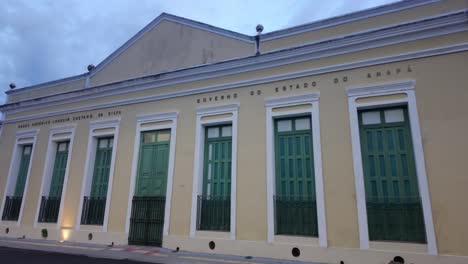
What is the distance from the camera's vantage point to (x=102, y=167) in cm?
895

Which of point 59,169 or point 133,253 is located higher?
point 59,169

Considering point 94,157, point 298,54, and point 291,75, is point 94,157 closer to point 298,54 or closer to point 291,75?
point 291,75

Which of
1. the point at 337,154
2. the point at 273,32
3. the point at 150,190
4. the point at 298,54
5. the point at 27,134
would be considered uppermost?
the point at 273,32

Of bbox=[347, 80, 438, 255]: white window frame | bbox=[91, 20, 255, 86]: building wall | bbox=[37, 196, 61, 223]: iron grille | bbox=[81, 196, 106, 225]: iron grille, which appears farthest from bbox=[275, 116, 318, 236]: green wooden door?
bbox=[37, 196, 61, 223]: iron grille

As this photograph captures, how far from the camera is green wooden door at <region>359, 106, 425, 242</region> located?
18.6 feet

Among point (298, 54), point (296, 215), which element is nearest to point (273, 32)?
point (298, 54)

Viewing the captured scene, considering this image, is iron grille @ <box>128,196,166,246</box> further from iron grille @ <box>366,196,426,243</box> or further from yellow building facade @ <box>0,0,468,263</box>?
iron grille @ <box>366,196,426,243</box>

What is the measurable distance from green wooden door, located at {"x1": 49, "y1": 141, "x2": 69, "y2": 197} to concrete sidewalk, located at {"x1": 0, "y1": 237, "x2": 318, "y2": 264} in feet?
4.96

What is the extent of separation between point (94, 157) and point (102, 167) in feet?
1.42

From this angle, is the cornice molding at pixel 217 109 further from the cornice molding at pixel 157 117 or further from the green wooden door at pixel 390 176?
the green wooden door at pixel 390 176

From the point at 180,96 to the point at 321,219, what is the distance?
4.75 m

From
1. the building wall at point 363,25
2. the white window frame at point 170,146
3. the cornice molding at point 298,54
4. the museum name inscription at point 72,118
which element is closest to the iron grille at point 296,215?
the white window frame at point 170,146

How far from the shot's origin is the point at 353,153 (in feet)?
20.2

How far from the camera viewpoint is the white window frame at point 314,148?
20.0ft
